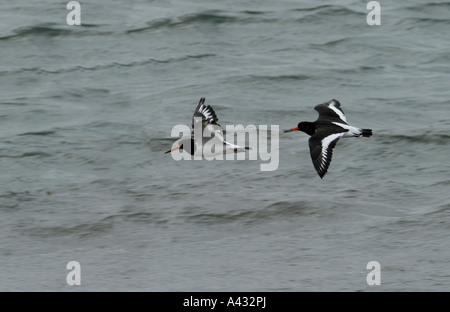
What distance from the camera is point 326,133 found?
11.2 metres

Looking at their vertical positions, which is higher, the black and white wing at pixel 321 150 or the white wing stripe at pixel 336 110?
the white wing stripe at pixel 336 110

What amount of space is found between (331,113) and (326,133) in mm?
1140

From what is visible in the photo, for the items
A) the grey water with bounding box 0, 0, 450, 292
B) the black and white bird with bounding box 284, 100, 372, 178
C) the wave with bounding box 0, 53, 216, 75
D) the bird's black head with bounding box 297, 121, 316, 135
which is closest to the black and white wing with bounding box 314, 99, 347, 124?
the black and white bird with bounding box 284, 100, 372, 178

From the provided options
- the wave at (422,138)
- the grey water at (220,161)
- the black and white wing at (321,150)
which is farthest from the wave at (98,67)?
the black and white wing at (321,150)

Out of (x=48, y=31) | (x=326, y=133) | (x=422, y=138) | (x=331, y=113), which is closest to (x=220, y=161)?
(x=331, y=113)

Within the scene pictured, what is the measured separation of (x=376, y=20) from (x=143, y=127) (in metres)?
6.80

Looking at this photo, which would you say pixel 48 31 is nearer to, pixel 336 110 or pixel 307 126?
pixel 336 110

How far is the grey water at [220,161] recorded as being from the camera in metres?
9.96

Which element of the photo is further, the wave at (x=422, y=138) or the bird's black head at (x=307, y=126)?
the wave at (x=422, y=138)

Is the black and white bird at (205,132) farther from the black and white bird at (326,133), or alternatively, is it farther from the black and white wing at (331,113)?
the black and white wing at (331,113)

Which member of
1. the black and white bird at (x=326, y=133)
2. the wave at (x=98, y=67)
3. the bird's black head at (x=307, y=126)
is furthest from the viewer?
the wave at (x=98, y=67)

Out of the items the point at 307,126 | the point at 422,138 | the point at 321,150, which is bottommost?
the point at 321,150

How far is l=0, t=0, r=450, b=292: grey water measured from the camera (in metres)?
9.96
